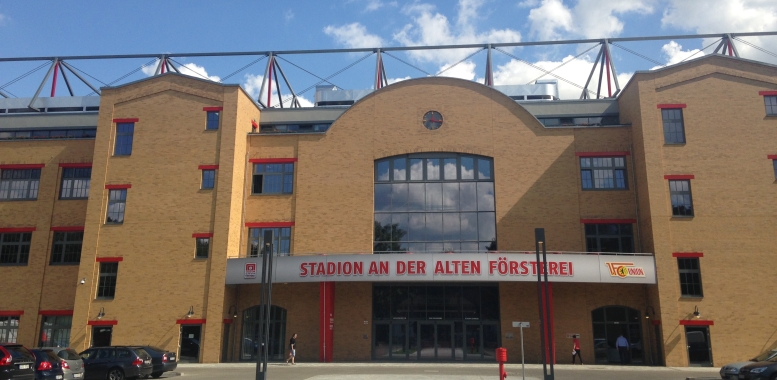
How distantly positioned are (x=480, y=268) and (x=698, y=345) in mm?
10815

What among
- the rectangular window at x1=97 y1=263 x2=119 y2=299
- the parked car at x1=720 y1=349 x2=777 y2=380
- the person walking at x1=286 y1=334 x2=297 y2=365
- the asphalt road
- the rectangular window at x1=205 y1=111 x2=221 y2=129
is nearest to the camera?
the parked car at x1=720 y1=349 x2=777 y2=380

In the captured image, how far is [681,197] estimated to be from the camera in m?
31.1

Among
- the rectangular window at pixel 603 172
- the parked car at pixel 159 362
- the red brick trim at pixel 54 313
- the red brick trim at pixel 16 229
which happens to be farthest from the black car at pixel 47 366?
the rectangular window at pixel 603 172

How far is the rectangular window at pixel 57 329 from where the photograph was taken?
111 ft

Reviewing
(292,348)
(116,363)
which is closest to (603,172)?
(292,348)

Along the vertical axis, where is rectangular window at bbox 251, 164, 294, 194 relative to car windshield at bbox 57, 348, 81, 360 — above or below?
above

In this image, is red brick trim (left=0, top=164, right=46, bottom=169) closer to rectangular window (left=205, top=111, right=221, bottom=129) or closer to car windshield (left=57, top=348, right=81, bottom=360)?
rectangular window (left=205, top=111, right=221, bottom=129)

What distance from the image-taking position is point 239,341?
32562mm

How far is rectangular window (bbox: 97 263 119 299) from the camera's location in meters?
32.8

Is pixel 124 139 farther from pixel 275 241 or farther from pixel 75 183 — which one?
pixel 275 241

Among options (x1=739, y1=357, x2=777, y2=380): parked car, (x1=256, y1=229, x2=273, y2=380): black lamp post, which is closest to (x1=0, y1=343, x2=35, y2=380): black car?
(x1=256, y1=229, x2=273, y2=380): black lamp post

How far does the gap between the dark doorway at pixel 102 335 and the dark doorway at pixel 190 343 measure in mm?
3879

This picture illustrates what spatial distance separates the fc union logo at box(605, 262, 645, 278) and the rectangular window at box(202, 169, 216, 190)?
2070 cm

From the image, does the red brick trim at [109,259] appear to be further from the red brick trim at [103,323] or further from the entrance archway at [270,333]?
the entrance archway at [270,333]
